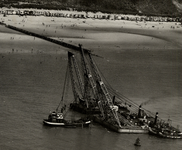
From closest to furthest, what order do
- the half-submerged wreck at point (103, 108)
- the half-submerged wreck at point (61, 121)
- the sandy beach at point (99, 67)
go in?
1. the sandy beach at point (99, 67)
2. the half-submerged wreck at point (61, 121)
3. the half-submerged wreck at point (103, 108)


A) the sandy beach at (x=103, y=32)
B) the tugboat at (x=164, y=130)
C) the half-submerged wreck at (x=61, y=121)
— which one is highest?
the sandy beach at (x=103, y=32)

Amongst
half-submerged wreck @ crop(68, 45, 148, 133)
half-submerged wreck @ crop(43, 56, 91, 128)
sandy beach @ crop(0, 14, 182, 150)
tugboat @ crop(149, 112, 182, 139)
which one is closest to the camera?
sandy beach @ crop(0, 14, 182, 150)

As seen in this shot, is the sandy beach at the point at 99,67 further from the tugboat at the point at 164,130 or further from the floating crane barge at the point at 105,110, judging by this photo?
the floating crane barge at the point at 105,110

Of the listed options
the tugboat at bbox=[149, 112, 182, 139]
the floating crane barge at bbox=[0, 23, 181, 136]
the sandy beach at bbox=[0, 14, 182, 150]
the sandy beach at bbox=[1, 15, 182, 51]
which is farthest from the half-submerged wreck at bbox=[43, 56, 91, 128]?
the sandy beach at bbox=[1, 15, 182, 51]

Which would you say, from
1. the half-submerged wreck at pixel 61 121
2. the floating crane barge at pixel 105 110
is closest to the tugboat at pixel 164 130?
the floating crane barge at pixel 105 110

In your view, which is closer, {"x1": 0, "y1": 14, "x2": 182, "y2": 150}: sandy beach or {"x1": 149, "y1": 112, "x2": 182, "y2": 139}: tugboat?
{"x1": 0, "y1": 14, "x2": 182, "y2": 150}: sandy beach

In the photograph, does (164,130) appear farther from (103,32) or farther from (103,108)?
(103,32)

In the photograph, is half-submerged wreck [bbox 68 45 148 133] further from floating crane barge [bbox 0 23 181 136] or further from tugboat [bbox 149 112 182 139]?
tugboat [bbox 149 112 182 139]

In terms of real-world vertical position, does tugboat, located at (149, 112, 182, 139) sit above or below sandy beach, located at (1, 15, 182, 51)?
below

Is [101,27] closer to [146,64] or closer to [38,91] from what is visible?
[146,64]

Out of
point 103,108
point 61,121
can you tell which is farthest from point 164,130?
point 61,121
